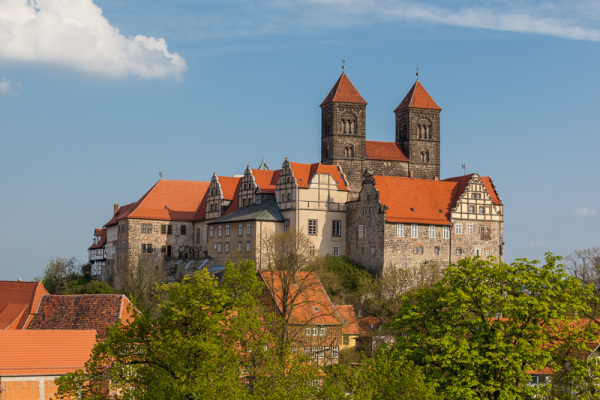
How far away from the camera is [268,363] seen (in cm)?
3238

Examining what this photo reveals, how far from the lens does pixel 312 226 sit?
3452 inches

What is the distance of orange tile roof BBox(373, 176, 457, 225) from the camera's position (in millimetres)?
87062

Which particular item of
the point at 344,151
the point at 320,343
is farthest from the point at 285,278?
the point at 344,151

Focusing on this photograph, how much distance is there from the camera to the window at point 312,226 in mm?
87500

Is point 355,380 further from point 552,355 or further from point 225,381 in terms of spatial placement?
point 552,355

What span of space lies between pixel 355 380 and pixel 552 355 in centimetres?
953

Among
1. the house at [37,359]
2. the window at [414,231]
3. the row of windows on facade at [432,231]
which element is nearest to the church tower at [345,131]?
the row of windows on facade at [432,231]

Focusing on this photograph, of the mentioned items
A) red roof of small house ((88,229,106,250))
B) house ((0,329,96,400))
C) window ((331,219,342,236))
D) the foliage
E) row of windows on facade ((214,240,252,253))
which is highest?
window ((331,219,342,236))

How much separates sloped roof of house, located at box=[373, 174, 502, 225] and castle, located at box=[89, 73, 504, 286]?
0.35 ft

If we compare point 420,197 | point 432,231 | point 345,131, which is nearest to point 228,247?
point 345,131

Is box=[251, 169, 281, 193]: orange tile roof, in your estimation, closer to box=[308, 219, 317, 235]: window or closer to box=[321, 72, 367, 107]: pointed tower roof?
box=[308, 219, 317, 235]: window

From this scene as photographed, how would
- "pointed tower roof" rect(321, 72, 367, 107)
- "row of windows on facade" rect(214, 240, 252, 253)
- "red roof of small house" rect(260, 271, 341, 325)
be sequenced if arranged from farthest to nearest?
"pointed tower roof" rect(321, 72, 367, 107), "row of windows on facade" rect(214, 240, 252, 253), "red roof of small house" rect(260, 271, 341, 325)

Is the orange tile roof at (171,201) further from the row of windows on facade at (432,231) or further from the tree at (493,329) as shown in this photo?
the tree at (493,329)

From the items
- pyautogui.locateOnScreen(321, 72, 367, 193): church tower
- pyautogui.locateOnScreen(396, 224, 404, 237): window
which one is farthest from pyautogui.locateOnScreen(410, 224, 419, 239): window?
pyautogui.locateOnScreen(321, 72, 367, 193): church tower
